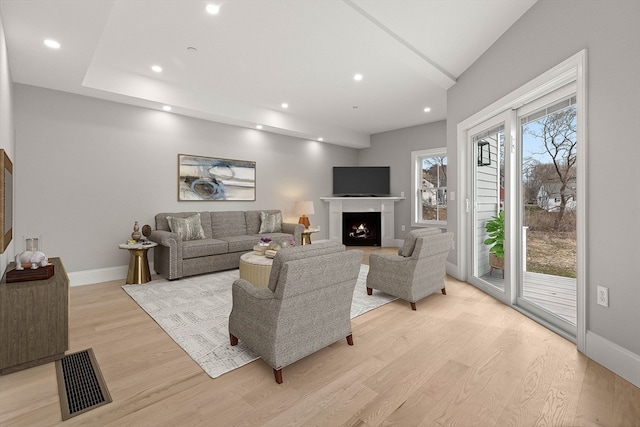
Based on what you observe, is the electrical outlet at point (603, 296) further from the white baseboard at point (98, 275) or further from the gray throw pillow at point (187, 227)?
the white baseboard at point (98, 275)

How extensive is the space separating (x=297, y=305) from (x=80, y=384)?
1.43 m

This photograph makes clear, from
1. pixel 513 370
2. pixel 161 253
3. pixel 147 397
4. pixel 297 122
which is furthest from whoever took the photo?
pixel 297 122

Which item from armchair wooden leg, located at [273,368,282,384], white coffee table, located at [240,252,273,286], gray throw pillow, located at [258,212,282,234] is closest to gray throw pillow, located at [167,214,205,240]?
gray throw pillow, located at [258,212,282,234]

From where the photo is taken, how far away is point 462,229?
420 centimetres

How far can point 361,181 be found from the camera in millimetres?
7652

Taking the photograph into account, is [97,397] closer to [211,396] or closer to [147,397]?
[147,397]

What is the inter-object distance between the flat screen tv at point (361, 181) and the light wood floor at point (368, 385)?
16.8 feet

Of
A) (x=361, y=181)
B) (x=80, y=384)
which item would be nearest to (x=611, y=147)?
(x=80, y=384)

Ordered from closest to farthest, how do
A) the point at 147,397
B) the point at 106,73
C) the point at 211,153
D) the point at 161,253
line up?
the point at 147,397 < the point at 106,73 < the point at 161,253 < the point at 211,153

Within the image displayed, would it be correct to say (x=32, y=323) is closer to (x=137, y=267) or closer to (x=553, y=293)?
(x=137, y=267)

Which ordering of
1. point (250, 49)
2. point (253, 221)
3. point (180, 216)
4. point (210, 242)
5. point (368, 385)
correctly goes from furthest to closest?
point (253, 221) < point (180, 216) < point (210, 242) < point (250, 49) < point (368, 385)

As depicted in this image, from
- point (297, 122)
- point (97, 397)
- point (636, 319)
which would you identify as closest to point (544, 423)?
point (636, 319)

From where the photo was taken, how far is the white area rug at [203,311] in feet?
7.27

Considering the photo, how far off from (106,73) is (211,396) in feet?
13.8
